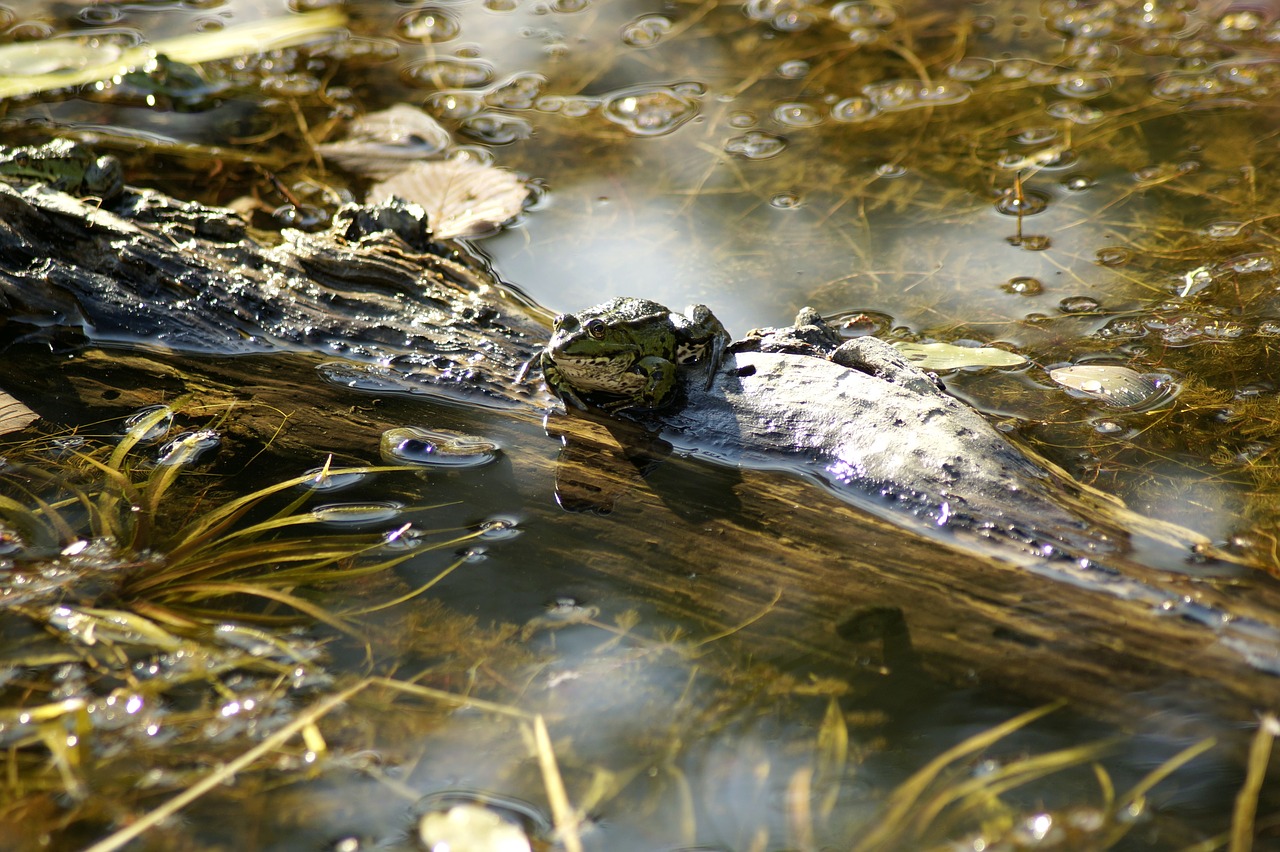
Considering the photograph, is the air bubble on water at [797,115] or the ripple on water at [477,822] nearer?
the ripple on water at [477,822]

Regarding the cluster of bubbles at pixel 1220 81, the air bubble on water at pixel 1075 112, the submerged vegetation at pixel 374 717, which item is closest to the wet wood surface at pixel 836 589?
the submerged vegetation at pixel 374 717

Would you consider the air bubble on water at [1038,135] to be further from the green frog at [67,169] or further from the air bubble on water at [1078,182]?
the green frog at [67,169]

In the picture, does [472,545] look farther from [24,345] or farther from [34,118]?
[34,118]

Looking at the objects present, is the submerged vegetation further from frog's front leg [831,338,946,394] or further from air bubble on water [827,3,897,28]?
air bubble on water [827,3,897,28]

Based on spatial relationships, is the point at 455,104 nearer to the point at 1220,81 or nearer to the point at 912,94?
the point at 912,94

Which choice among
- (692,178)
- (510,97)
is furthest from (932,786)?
(510,97)
